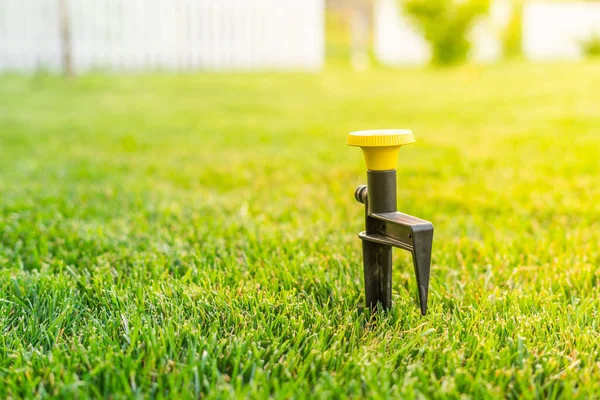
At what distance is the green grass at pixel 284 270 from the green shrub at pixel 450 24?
7850 millimetres

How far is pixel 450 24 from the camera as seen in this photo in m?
11.8

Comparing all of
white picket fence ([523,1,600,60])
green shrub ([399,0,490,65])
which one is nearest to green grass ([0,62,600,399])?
green shrub ([399,0,490,65])

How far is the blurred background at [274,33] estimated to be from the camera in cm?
920

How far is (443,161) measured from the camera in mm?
3514

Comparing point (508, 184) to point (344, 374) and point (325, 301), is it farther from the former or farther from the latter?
point (344, 374)

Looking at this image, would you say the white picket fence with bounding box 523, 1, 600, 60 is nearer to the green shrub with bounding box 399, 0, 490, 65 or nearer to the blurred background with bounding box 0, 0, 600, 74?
the blurred background with bounding box 0, 0, 600, 74

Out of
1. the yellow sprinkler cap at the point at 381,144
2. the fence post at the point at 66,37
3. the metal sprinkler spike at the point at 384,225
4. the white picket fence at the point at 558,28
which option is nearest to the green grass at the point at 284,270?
the metal sprinkler spike at the point at 384,225

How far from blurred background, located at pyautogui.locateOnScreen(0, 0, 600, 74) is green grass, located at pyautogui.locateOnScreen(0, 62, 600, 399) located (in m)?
5.31

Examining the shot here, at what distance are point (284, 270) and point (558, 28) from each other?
45.4ft

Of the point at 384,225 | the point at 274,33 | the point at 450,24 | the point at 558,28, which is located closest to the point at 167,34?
the point at 274,33

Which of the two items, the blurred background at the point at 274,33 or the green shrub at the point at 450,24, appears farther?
the green shrub at the point at 450,24

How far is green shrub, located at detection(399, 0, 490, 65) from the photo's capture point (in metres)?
11.8

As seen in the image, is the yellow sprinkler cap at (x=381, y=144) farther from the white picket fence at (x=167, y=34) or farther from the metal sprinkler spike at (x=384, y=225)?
the white picket fence at (x=167, y=34)

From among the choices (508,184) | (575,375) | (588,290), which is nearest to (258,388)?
(575,375)
